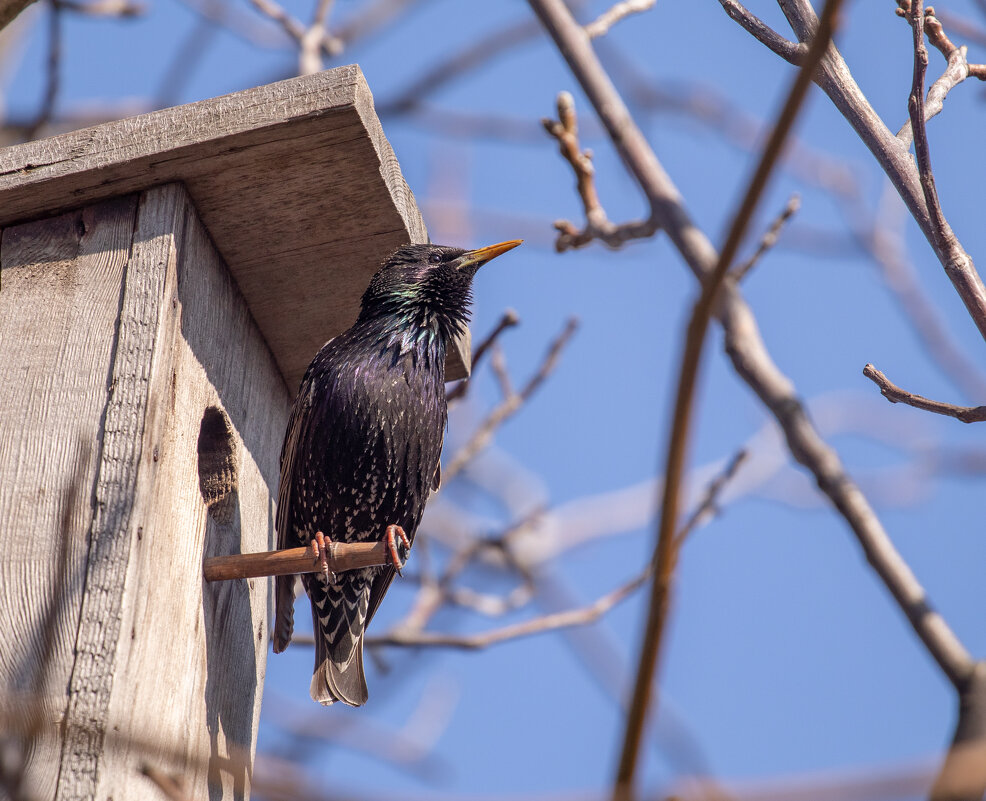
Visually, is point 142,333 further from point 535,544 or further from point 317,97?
point 535,544

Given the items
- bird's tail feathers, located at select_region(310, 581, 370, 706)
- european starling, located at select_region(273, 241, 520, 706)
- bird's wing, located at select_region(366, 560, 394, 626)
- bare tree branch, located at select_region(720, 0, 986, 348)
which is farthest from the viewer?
bird's wing, located at select_region(366, 560, 394, 626)

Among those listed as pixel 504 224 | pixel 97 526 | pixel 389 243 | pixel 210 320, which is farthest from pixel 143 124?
pixel 504 224

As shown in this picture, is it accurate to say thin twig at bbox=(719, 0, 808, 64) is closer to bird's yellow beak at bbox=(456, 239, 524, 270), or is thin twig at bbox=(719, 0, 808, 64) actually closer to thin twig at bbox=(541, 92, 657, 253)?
thin twig at bbox=(541, 92, 657, 253)

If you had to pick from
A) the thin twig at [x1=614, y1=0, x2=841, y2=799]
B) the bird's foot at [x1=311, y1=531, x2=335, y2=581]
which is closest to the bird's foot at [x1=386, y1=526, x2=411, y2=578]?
the bird's foot at [x1=311, y1=531, x2=335, y2=581]

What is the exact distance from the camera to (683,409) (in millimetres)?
782

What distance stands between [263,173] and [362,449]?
80cm

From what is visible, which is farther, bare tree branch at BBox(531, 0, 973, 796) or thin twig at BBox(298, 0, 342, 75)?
thin twig at BBox(298, 0, 342, 75)

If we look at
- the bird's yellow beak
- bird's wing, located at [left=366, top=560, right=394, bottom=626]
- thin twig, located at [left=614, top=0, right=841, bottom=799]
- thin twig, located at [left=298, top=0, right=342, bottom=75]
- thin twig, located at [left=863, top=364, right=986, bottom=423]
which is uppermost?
thin twig, located at [left=298, top=0, right=342, bottom=75]

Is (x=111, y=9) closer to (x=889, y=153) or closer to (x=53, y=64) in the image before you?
(x=53, y=64)

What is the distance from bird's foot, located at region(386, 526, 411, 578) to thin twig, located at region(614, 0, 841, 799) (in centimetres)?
192

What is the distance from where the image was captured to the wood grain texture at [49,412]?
2262 millimetres

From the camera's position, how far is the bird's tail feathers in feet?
10.6

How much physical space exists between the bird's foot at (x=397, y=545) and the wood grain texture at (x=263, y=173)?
0.79 m

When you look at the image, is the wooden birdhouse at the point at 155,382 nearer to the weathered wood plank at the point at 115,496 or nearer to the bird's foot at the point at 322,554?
the weathered wood plank at the point at 115,496
